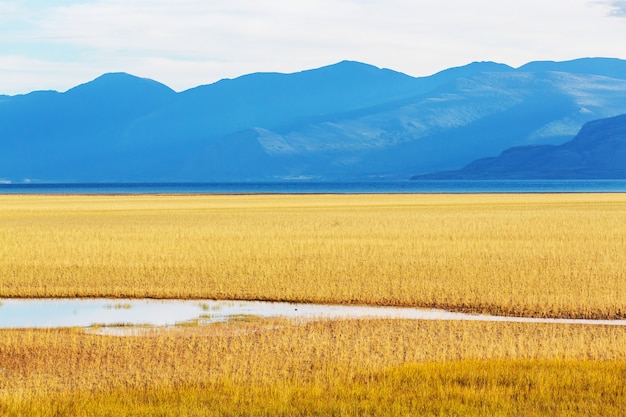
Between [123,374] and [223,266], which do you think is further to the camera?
[223,266]

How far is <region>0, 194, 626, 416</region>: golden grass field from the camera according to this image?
1374 centimetres

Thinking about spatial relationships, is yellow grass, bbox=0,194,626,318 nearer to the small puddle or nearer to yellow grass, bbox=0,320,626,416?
the small puddle

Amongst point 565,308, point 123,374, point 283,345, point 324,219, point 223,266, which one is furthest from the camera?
point 324,219

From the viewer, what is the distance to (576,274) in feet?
95.3

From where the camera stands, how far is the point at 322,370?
15961mm

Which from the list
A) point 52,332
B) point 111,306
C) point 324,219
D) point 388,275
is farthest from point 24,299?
point 324,219

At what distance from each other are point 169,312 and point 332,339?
576 centimetres

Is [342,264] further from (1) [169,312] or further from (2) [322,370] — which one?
(2) [322,370]

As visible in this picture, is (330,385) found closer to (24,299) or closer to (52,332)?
(52,332)

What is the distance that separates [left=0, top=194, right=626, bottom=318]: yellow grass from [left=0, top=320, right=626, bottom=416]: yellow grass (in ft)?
14.6

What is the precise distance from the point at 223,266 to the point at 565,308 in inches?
489

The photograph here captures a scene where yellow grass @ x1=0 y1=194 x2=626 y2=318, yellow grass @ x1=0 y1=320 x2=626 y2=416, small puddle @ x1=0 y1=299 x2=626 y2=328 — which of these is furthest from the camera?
yellow grass @ x1=0 y1=194 x2=626 y2=318

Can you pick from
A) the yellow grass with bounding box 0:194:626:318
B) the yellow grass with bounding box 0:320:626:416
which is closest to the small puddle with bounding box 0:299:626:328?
the yellow grass with bounding box 0:194:626:318

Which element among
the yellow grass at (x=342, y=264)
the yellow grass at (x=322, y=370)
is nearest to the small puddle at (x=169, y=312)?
the yellow grass at (x=342, y=264)
